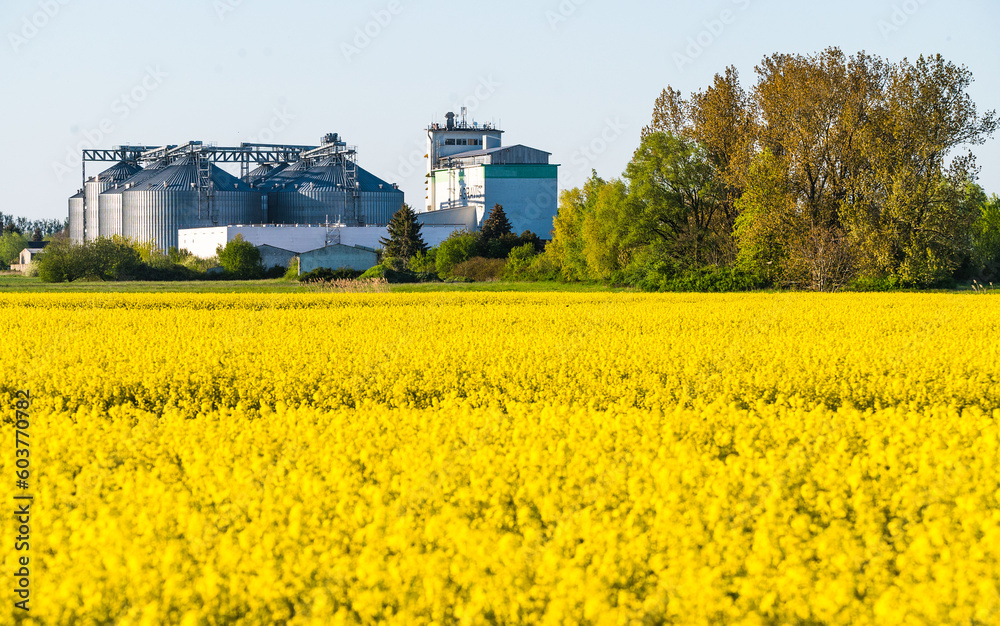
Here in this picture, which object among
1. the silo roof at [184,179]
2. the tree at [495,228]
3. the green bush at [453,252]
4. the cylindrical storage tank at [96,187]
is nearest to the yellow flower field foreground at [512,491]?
the green bush at [453,252]

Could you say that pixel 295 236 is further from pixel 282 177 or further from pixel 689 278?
pixel 689 278

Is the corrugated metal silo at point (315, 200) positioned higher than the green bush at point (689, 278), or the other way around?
the corrugated metal silo at point (315, 200)

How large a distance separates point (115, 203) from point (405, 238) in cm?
3931

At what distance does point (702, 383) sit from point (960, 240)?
3897cm

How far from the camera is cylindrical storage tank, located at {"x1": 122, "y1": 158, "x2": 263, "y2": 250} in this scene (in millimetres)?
96312

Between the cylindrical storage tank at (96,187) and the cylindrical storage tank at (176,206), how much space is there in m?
8.48

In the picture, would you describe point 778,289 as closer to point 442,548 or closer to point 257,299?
point 257,299

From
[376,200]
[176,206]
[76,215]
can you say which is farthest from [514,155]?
[76,215]

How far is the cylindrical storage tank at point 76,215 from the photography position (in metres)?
109

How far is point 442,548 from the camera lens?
221 inches

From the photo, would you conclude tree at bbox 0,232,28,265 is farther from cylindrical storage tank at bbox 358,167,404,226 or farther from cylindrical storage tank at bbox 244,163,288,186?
cylindrical storage tank at bbox 358,167,404,226

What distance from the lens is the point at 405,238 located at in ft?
261

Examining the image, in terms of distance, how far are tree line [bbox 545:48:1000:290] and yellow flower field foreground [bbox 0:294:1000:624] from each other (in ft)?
109

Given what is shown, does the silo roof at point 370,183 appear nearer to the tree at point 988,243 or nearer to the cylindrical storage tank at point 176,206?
the cylindrical storage tank at point 176,206
